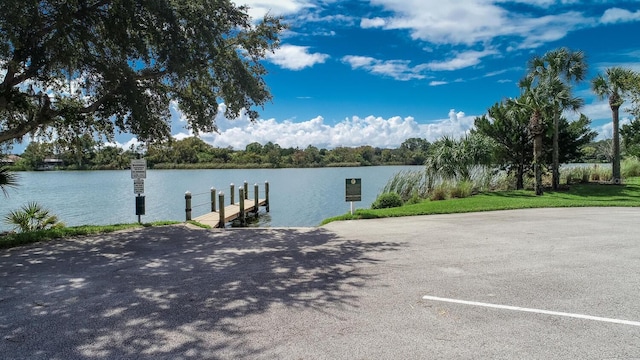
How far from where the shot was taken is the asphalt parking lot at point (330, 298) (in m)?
3.78

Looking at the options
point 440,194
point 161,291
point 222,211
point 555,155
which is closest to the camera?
point 161,291

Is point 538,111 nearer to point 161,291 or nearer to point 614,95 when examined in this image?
point 614,95

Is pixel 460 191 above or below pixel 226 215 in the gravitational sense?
above

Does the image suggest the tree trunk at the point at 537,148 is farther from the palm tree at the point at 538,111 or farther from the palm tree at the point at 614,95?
the palm tree at the point at 614,95

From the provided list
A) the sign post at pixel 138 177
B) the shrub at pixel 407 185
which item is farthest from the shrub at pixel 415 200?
the sign post at pixel 138 177

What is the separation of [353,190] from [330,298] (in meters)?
9.93

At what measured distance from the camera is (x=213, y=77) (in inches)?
483

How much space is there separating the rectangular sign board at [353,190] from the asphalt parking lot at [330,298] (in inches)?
214

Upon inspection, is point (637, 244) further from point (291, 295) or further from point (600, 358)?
point (291, 295)

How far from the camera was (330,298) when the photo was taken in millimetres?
5176

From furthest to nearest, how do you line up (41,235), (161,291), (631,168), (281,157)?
(281,157) < (631,168) < (41,235) < (161,291)

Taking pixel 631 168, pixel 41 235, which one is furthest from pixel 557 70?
pixel 41 235

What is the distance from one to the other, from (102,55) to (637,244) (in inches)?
501

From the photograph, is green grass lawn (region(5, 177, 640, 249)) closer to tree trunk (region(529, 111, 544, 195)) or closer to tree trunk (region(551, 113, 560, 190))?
tree trunk (region(529, 111, 544, 195))
